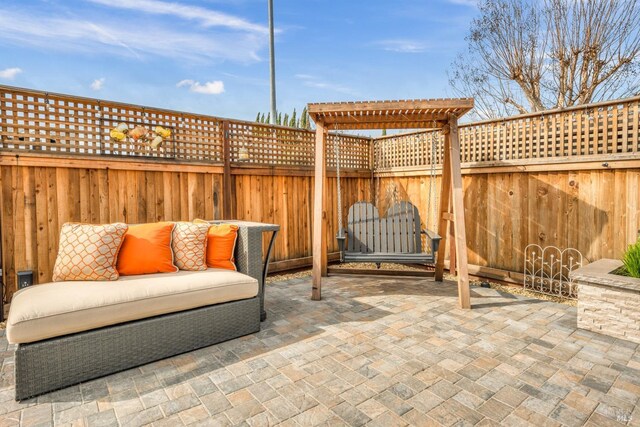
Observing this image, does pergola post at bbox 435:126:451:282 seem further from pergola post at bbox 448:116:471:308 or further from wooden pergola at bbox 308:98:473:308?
pergola post at bbox 448:116:471:308

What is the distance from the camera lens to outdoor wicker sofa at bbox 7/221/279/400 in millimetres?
1824

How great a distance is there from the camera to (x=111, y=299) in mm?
2049

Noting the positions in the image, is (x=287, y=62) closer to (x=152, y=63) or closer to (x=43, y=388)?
(x=152, y=63)

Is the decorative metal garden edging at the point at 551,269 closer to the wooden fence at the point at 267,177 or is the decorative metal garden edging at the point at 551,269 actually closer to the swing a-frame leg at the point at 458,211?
the wooden fence at the point at 267,177

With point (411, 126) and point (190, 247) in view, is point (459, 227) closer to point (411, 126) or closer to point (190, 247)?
point (411, 126)

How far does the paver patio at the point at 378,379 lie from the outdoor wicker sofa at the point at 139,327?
0.26ft

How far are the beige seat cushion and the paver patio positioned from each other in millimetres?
326

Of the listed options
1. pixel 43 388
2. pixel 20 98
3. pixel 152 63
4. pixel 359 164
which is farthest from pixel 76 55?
pixel 43 388

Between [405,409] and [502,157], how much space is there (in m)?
3.20

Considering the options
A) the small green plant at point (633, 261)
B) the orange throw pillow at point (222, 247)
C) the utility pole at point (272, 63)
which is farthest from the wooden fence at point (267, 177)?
the utility pole at point (272, 63)

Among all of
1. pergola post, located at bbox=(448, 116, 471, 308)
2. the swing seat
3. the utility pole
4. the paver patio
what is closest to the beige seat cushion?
the paver patio

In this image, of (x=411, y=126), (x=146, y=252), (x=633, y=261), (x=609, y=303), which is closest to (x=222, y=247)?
(x=146, y=252)

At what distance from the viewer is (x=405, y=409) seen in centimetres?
170

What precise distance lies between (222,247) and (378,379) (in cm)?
153
